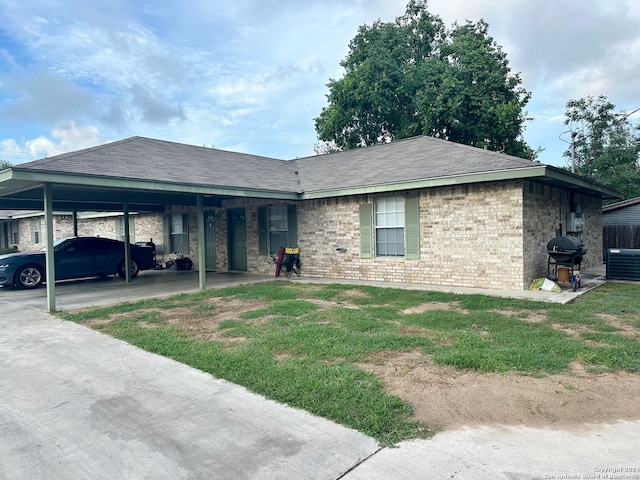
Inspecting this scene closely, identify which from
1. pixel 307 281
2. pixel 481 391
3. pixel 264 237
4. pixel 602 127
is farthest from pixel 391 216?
pixel 602 127

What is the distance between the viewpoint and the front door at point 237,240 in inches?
574

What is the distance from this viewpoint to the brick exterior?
915 cm

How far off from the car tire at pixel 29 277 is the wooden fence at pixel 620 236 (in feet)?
62.4

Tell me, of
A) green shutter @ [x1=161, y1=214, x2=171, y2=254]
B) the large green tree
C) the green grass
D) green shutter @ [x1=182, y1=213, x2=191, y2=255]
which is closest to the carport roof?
green shutter @ [x1=161, y1=214, x2=171, y2=254]

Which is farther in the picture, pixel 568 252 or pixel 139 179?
pixel 568 252

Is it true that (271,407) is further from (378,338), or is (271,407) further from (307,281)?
(307,281)

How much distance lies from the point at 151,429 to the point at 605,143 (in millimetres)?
32160

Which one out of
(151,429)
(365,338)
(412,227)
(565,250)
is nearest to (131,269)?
(412,227)

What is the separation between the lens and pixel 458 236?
9.87 metres

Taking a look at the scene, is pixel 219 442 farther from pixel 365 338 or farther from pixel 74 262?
pixel 74 262

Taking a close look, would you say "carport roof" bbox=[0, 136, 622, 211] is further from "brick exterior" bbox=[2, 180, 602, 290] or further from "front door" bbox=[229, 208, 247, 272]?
"front door" bbox=[229, 208, 247, 272]

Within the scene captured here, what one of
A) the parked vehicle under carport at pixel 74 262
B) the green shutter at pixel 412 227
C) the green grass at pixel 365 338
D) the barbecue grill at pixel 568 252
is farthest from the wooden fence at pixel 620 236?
the parked vehicle under carport at pixel 74 262

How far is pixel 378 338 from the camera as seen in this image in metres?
5.47

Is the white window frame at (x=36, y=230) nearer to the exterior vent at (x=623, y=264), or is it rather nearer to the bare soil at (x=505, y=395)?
the bare soil at (x=505, y=395)
